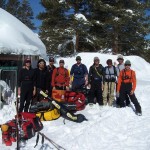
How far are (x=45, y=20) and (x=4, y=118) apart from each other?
17.1 metres

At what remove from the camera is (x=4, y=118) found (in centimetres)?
843

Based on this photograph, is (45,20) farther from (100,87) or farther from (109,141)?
(109,141)

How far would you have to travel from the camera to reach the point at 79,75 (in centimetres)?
1037

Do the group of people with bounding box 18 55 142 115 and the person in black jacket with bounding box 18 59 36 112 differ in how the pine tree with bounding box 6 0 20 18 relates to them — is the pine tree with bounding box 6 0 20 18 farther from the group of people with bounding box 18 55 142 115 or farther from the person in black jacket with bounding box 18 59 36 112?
the person in black jacket with bounding box 18 59 36 112

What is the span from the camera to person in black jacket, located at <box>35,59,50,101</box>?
8781 millimetres

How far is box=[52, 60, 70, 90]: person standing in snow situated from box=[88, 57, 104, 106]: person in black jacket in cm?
80

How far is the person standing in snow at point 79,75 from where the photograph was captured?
1028cm

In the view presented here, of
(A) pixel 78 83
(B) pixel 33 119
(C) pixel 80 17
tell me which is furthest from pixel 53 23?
(B) pixel 33 119

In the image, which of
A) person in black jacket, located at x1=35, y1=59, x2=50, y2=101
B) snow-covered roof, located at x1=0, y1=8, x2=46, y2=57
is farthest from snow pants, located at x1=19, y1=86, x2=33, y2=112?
snow-covered roof, located at x1=0, y1=8, x2=46, y2=57

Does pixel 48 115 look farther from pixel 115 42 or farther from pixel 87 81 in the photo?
pixel 115 42

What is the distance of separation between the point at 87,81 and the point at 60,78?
1.08 metres

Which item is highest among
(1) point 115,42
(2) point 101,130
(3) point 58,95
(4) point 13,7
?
(4) point 13,7

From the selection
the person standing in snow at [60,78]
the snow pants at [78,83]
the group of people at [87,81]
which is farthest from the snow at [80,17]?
the person standing in snow at [60,78]

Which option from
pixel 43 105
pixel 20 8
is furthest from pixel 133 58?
pixel 20 8
